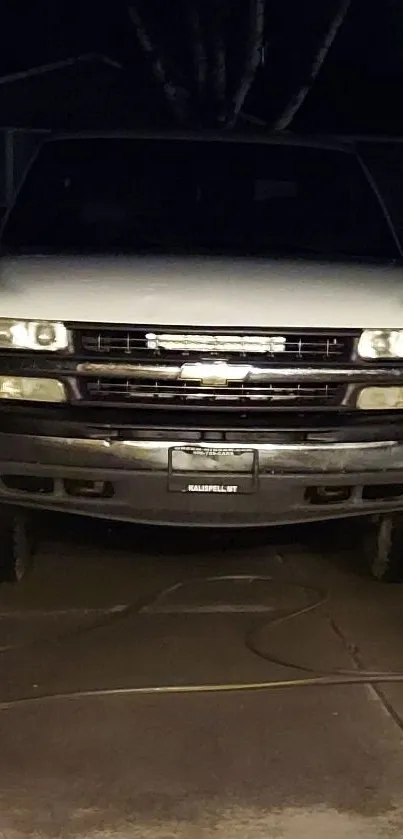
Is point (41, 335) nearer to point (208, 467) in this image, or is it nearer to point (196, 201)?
point (208, 467)

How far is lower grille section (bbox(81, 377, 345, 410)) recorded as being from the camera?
3.85 meters

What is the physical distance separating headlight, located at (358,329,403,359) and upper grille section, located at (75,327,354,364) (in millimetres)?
62

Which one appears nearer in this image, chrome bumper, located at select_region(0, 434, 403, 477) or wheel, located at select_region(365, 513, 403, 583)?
chrome bumper, located at select_region(0, 434, 403, 477)

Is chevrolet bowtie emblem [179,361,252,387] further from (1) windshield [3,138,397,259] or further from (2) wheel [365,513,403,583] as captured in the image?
(1) windshield [3,138,397,259]

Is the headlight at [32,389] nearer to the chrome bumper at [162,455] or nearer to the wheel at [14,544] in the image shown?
the chrome bumper at [162,455]

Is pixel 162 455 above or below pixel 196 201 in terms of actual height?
below

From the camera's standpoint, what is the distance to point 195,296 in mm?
3898

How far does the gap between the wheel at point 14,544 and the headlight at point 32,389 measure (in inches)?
22.8

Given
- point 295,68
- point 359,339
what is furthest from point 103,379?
point 295,68

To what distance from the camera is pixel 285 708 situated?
12.3 feet

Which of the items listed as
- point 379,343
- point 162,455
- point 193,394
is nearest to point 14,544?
point 162,455

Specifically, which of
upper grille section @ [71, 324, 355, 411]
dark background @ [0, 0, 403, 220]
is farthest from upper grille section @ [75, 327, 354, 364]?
dark background @ [0, 0, 403, 220]

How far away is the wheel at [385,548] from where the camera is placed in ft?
14.9

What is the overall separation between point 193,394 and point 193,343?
17 centimetres
